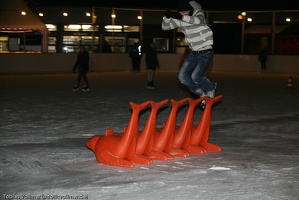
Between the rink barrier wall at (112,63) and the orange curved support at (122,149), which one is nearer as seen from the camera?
the orange curved support at (122,149)

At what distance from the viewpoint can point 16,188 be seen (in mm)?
5750

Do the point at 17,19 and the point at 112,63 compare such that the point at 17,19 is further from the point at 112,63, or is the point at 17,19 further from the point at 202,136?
the point at 202,136

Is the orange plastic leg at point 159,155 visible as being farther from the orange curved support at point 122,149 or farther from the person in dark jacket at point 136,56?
the person in dark jacket at point 136,56

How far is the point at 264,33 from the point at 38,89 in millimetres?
22229

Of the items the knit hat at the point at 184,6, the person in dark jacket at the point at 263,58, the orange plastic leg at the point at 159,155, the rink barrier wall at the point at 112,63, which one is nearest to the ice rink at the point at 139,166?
the orange plastic leg at the point at 159,155

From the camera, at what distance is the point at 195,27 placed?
386 inches

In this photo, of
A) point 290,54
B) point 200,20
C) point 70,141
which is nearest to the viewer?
point 70,141

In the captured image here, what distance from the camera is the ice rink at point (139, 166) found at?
5664mm

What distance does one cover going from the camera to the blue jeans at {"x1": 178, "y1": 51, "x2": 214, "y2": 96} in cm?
1004

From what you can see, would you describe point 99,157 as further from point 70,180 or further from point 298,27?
point 298,27

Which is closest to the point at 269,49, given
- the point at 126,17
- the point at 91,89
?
the point at 126,17

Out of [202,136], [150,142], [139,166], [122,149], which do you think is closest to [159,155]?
[150,142]

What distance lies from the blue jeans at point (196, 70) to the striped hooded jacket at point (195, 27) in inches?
5.1

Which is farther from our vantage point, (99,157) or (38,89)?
(38,89)
